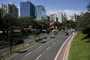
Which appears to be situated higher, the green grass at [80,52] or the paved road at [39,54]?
the green grass at [80,52]

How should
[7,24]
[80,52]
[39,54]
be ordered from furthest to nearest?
[7,24] → [39,54] → [80,52]

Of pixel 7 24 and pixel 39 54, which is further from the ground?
pixel 7 24

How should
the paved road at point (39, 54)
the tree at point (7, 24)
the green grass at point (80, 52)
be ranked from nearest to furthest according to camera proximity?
1. the green grass at point (80, 52)
2. the paved road at point (39, 54)
3. the tree at point (7, 24)

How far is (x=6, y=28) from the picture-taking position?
2869 inches

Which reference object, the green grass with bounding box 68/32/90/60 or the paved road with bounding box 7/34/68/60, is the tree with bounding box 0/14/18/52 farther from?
the green grass with bounding box 68/32/90/60

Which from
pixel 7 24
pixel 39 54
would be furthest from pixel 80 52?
pixel 7 24

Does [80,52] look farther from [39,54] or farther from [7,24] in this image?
[7,24]

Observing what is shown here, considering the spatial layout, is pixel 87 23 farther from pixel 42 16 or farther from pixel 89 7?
pixel 42 16

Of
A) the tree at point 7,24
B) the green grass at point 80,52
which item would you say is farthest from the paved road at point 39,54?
the tree at point 7,24

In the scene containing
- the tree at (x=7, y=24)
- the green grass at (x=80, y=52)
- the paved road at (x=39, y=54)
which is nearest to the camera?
the green grass at (x=80, y=52)

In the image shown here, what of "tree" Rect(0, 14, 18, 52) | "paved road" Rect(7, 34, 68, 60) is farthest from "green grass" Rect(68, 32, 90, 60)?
"tree" Rect(0, 14, 18, 52)

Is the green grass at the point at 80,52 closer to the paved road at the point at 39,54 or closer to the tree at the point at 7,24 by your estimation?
the paved road at the point at 39,54

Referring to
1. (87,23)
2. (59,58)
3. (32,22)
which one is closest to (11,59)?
(59,58)

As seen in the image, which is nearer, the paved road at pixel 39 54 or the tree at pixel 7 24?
the paved road at pixel 39 54
